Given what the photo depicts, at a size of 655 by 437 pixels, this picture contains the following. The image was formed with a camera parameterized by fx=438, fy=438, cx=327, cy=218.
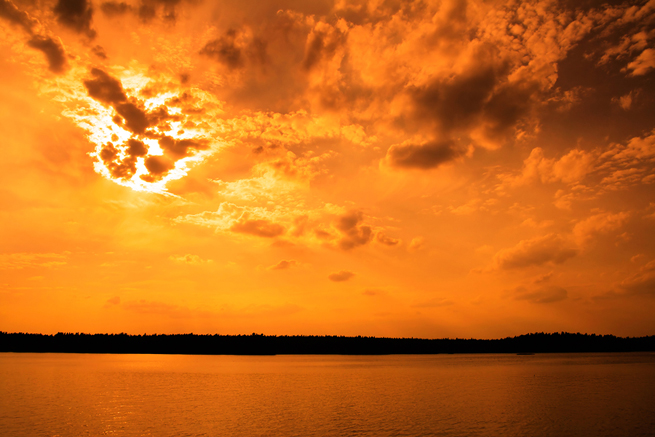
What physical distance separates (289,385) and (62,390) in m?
32.9

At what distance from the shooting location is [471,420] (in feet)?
131

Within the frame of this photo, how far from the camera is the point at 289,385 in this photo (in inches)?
2857

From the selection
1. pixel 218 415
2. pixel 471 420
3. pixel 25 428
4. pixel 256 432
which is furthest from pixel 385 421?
pixel 25 428

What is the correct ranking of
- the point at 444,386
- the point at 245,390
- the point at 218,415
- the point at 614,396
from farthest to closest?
the point at 444,386 < the point at 245,390 < the point at 614,396 < the point at 218,415

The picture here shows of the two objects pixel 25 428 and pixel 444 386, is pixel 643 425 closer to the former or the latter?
pixel 444 386

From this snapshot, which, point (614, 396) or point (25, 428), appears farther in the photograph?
point (614, 396)

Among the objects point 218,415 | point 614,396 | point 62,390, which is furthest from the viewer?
point 62,390

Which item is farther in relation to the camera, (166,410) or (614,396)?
(614,396)

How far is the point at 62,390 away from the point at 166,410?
1020 inches

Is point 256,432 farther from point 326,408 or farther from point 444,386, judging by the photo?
point 444,386


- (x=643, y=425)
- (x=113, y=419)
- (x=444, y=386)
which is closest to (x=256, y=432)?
(x=113, y=419)

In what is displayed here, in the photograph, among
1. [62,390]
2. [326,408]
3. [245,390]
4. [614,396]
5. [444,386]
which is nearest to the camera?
[326,408]

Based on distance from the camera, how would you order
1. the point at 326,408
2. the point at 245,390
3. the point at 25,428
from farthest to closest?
1. the point at 245,390
2. the point at 326,408
3. the point at 25,428

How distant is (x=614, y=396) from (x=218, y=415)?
48106 millimetres
